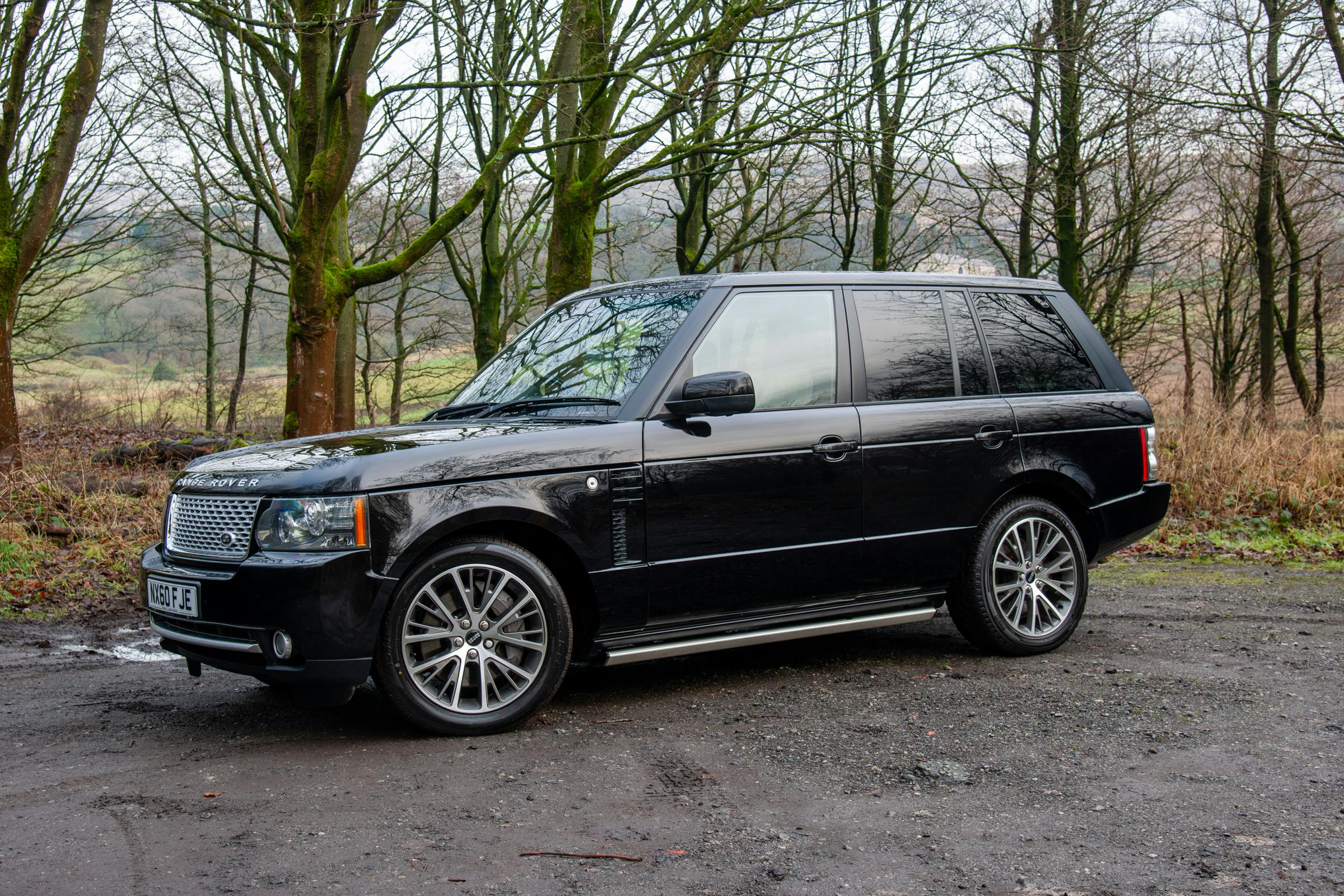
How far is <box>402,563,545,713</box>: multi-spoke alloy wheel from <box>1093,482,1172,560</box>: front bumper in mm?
3361

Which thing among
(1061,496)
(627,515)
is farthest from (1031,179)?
(627,515)

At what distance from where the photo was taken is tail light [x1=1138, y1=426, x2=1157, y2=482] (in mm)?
6410

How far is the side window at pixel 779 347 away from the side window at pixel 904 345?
24 cm

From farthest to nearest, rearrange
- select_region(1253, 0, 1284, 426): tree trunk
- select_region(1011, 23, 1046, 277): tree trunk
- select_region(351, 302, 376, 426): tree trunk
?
1. select_region(351, 302, 376, 426): tree trunk
2. select_region(1253, 0, 1284, 426): tree trunk
3. select_region(1011, 23, 1046, 277): tree trunk

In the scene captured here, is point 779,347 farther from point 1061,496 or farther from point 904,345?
point 1061,496

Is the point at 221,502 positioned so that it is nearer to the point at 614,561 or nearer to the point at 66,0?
the point at 614,561

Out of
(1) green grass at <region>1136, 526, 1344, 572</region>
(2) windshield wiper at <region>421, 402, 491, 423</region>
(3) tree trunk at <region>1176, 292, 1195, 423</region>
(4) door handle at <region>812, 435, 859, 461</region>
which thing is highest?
(3) tree trunk at <region>1176, 292, 1195, 423</region>

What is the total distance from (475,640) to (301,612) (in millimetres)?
686

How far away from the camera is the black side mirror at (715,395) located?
190 inches

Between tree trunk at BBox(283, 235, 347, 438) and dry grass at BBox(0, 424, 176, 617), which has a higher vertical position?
tree trunk at BBox(283, 235, 347, 438)

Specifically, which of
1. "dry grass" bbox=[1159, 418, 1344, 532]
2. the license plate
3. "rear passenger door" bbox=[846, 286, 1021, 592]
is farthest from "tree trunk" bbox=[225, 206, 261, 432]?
"rear passenger door" bbox=[846, 286, 1021, 592]

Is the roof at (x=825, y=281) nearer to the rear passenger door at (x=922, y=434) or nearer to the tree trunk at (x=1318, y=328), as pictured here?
the rear passenger door at (x=922, y=434)

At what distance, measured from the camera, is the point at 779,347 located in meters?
5.38

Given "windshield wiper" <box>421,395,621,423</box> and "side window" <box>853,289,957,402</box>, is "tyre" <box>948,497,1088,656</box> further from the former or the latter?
"windshield wiper" <box>421,395,621,423</box>
